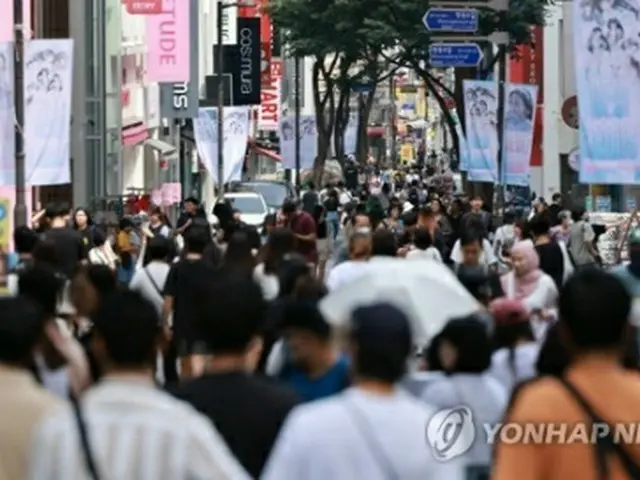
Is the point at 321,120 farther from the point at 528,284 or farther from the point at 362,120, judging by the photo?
the point at 528,284

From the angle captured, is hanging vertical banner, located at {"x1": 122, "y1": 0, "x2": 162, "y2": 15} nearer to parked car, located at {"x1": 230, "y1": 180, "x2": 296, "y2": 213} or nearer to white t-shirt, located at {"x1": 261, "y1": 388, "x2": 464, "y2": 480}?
parked car, located at {"x1": 230, "y1": 180, "x2": 296, "y2": 213}

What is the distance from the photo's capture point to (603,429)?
5.28 metres

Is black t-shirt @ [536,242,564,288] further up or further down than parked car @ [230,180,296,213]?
further up

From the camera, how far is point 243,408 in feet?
20.8

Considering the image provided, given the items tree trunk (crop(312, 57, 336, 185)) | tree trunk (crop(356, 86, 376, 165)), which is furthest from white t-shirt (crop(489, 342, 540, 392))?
tree trunk (crop(356, 86, 376, 165))

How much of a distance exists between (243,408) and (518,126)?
1003 inches

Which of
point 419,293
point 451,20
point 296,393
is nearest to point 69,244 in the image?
point 419,293

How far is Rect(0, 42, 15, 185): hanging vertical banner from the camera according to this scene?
21078mm

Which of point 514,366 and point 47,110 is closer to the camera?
point 514,366

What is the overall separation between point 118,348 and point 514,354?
358 centimetres

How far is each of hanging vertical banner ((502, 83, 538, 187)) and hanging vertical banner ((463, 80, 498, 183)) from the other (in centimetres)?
107

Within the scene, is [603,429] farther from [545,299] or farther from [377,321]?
[545,299]

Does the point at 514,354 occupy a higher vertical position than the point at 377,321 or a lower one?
lower

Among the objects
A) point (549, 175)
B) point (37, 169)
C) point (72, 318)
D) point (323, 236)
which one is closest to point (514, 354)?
point (72, 318)
